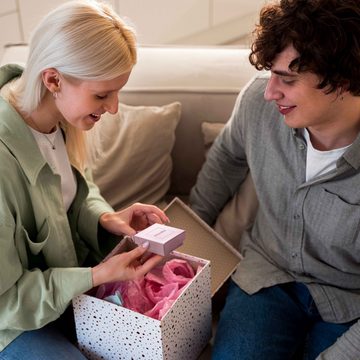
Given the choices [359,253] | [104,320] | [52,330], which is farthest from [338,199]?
[52,330]

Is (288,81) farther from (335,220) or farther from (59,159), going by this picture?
(59,159)

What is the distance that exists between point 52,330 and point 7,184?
33 centimetres

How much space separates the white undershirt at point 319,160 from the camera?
1.09m

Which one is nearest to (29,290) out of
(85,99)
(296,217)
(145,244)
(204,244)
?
(145,244)

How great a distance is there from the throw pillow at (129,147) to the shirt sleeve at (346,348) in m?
0.68

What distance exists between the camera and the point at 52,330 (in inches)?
42.2

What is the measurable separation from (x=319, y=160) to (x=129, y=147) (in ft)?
1.75

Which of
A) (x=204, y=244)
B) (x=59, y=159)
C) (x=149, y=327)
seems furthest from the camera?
(x=204, y=244)

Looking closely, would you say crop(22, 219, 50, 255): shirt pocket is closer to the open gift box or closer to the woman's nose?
the open gift box

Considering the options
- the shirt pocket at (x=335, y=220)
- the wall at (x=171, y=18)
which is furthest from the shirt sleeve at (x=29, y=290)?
the wall at (x=171, y=18)

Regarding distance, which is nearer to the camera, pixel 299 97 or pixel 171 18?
pixel 299 97

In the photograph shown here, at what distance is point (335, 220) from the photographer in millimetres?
1095

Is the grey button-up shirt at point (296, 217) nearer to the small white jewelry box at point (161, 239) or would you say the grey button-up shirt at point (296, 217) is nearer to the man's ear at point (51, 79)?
the small white jewelry box at point (161, 239)

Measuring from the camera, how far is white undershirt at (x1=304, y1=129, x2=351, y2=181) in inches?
43.1
